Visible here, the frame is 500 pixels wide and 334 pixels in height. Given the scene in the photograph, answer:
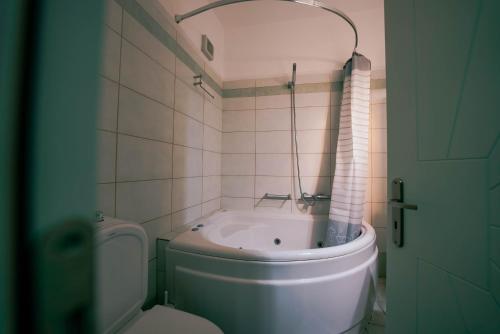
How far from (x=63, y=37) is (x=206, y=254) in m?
0.91

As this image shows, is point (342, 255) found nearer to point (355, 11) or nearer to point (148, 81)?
point (148, 81)

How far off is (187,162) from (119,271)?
79 cm

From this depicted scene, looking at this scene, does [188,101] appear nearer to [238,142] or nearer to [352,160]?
[238,142]

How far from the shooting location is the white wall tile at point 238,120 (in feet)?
5.90

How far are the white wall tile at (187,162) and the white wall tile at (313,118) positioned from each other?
967 millimetres

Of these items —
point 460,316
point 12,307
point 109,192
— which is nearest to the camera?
point 12,307

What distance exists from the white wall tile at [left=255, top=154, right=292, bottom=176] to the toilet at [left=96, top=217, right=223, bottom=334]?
1220mm

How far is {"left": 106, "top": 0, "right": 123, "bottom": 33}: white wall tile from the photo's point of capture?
77cm

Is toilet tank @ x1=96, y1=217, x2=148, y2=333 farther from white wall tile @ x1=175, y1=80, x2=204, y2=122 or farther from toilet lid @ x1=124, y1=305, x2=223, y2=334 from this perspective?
white wall tile @ x1=175, y1=80, x2=204, y2=122

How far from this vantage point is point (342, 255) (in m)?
0.92

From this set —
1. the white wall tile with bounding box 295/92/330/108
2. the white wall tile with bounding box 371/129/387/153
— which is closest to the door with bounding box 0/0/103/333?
the white wall tile with bounding box 295/92/330/108

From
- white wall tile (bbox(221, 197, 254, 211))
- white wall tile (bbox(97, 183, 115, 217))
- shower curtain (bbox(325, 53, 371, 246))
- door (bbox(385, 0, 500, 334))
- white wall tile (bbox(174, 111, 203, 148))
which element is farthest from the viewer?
white wall tile (bbox(221, 197, 254, 211))

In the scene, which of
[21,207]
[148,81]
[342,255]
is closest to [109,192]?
[148,81]

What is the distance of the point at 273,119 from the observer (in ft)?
5.76
